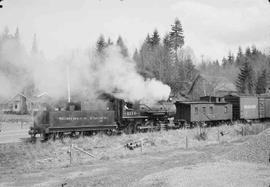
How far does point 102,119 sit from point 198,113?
10.6 metres

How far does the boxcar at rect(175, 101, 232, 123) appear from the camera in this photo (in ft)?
98.3

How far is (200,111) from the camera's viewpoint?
101 feet

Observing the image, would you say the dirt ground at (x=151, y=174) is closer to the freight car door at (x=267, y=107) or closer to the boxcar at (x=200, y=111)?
the boxcar at (x=200, y=111)

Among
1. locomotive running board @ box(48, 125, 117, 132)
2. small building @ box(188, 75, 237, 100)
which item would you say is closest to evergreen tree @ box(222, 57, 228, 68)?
small building @ box(188, 75, 237, 100)

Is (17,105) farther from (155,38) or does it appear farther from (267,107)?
(267,107)

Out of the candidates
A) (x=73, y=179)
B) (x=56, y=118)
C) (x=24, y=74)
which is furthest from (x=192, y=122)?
(x=73, y=179)

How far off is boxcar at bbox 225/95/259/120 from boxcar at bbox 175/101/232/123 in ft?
7.08

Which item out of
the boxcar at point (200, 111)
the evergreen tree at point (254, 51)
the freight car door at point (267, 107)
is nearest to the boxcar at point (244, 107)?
the freight car door at point (267, 107)

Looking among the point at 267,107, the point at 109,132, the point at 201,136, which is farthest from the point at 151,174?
the point at 267,107

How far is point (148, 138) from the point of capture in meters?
22.4

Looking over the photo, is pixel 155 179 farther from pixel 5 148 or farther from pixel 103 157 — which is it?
pixel 5 148

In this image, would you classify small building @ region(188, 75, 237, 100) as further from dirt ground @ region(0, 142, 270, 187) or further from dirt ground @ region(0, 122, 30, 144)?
dirt ground @ region(0, 142, 270, 187)

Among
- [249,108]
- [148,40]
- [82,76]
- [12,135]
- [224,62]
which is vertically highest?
[224,62]

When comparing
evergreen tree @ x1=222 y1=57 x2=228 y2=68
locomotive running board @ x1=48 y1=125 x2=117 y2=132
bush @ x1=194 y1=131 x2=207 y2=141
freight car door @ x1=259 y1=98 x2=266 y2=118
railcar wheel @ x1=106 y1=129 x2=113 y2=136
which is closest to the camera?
locomotive running board @ x1=48 y1=125 x2=117 y2=132
